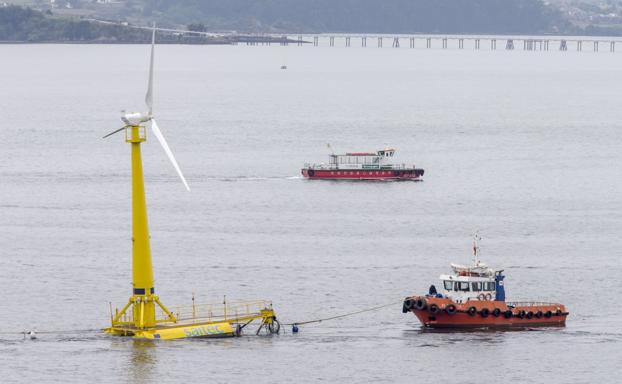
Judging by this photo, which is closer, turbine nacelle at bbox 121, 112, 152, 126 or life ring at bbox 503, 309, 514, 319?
turbine nacelle at bbox 121, 112, 152, 126

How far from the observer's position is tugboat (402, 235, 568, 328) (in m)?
96.5

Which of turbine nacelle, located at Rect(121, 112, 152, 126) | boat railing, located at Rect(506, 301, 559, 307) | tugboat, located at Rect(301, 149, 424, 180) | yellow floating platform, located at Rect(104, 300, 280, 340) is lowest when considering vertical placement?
yellow floating platform, located at Rect(104, 300, 280, 340)

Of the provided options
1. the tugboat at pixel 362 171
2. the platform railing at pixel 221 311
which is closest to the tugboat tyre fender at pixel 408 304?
the platform railing at pixel 221 311

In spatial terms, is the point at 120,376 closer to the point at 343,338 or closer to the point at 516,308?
the point at 343,338

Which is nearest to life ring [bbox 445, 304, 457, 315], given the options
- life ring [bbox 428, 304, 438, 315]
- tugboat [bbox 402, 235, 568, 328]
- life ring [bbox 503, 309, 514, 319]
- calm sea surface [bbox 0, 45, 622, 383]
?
tugboat [bbox 402, 235, 568, 328]

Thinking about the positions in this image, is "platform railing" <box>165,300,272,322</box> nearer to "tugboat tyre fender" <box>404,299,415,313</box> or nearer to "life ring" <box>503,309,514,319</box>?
"tugboat tyre fender" <box>404,299,415,313</box>

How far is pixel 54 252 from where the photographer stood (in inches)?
4852

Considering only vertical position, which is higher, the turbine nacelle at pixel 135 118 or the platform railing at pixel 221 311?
the turbine nacelle at pixel 135 118

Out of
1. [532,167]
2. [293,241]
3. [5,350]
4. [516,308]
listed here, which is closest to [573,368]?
[516,308]

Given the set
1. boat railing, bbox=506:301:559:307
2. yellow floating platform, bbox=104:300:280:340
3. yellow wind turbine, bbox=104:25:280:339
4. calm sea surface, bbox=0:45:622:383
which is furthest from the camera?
boat railing, bbox=506:301:559:307

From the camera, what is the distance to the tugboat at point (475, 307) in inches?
3799

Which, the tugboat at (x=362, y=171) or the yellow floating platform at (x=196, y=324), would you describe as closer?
the yellow floating platform at (x=196, y=324)

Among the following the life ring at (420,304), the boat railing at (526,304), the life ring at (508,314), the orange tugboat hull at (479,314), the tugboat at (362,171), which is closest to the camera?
the life ring at (420,304)

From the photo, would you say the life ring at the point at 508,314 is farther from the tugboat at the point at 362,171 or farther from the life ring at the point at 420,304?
the tugboat at the point at 362,171
